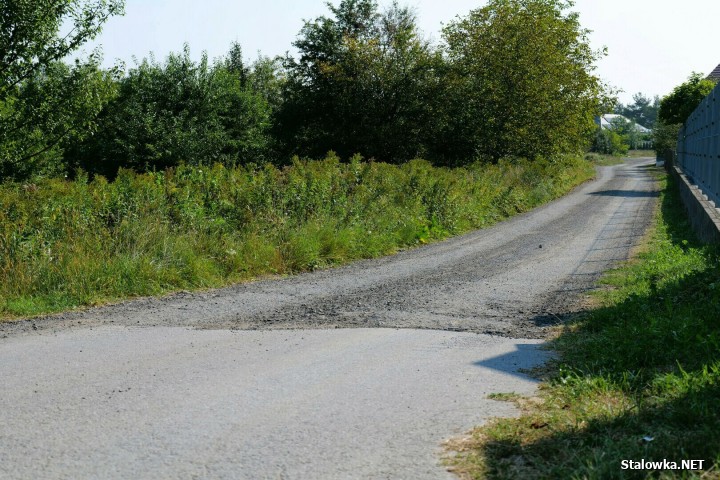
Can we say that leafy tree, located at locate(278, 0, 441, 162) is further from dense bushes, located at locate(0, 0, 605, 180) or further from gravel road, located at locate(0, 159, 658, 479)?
gravel road, located at locate(0, 159, 658, 479)

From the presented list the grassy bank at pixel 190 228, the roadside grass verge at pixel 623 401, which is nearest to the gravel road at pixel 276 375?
the roadside grass verge at pixel 623 401

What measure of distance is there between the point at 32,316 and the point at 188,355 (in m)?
3.07

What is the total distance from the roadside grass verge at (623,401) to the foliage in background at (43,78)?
2074 centimetres

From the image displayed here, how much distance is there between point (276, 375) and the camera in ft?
19.6

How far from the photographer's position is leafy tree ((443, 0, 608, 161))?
3625cm

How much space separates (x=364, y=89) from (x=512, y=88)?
7428 millimetres

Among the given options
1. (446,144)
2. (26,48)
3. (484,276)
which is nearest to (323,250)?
(484,276)

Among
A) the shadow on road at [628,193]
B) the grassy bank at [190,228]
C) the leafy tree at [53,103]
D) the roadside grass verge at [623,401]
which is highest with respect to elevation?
the leafy tree at [53,103]

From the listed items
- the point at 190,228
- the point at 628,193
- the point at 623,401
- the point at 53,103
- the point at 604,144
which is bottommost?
the point at 628,193

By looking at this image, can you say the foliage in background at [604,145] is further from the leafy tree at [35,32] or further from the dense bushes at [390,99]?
the leafy tree at [35,32]

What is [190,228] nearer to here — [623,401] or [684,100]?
[623,401]

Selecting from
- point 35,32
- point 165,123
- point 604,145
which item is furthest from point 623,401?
point 604,145

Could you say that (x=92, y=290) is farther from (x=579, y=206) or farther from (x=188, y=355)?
(x=579, y=206)

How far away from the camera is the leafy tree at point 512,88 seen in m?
36.2
